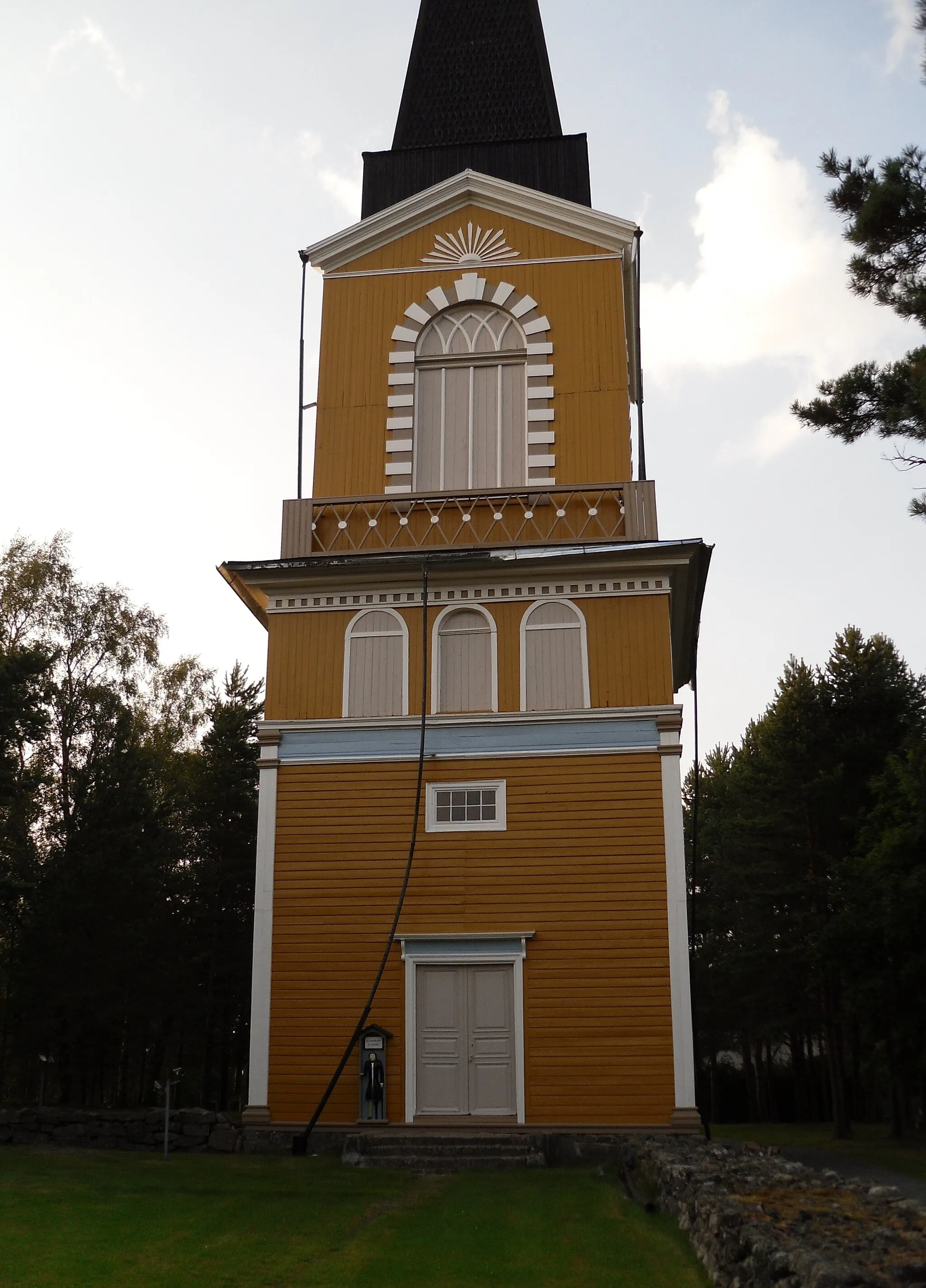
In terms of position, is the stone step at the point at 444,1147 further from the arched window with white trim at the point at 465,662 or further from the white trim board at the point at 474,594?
the white trim board at the point at 474,594

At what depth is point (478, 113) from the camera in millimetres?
25422

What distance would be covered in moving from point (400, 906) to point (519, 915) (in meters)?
1.78

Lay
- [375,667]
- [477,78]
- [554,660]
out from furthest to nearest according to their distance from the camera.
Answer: [477,78] < [375,667] < [554,660]

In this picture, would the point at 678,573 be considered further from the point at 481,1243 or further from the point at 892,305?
the point at 481,1243

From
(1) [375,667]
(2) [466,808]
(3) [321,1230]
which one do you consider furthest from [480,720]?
(3) [321,1230]

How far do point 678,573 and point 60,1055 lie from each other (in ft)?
71.4

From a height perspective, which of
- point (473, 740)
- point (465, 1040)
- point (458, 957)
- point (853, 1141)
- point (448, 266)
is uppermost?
point (448, 266)

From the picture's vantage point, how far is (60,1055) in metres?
32.4

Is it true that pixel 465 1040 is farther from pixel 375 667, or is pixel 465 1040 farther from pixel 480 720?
pixel 375 667

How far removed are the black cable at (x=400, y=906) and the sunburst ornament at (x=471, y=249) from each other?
252 inches

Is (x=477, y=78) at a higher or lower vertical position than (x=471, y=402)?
higher

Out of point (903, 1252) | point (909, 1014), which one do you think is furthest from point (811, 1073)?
point (903, 1252)

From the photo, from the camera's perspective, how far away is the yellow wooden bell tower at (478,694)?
723 inches

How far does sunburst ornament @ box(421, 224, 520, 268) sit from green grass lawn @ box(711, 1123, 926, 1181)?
1540 centimetres
